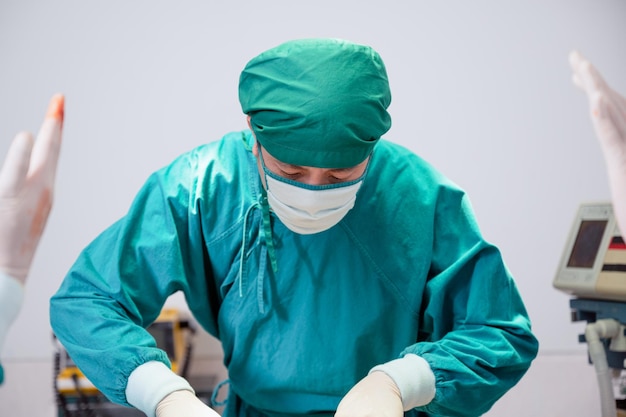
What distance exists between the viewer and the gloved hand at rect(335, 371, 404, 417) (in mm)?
1219

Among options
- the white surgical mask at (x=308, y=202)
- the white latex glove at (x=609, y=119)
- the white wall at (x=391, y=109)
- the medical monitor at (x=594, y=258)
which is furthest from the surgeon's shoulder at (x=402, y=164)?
the white wall at (x=391, y=109)

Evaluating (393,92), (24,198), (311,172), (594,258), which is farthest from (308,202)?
(393,92)

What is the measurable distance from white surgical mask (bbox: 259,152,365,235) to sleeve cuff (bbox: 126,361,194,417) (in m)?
0.38

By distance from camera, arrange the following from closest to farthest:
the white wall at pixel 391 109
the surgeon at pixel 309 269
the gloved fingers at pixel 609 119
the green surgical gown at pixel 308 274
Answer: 1. the gloved fingers at pixel 609 119
2. the surgeon at pixel 309 269
3. the green surgical gown at pixel 308 274
4. the white wall at pixel 391 109

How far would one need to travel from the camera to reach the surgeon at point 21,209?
108cm

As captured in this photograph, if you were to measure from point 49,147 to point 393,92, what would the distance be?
2.17 metres

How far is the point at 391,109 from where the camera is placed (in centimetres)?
321

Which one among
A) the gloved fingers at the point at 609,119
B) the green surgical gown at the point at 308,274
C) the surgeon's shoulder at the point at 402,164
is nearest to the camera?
the gloved fingers at the point at 609,119

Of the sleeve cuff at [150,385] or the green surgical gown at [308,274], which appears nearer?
the sleeve cuff at [150,385]

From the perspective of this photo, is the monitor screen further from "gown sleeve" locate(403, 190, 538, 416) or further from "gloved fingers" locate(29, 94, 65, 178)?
"gloved fingers" locate(29, 94, 65, 178)

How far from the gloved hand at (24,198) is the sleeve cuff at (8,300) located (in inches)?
0.6

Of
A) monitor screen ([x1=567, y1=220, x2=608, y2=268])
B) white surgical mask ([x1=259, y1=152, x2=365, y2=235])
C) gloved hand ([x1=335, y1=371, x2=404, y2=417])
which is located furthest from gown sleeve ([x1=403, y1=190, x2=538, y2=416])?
monitor screen ([x1=567, y1=220, x2=608, y2=268])

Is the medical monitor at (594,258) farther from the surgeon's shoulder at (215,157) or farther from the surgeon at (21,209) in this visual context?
the surgeon at (21,209)

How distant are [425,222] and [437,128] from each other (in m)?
1.74
